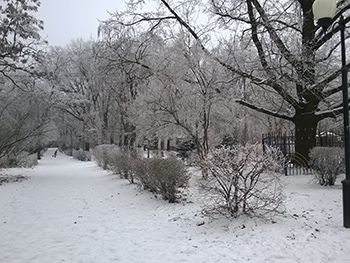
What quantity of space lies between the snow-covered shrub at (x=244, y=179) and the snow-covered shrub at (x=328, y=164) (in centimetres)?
365

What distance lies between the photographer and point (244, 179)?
5812 millimetres

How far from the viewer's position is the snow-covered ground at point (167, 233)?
4.48 m

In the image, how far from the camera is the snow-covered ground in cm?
448

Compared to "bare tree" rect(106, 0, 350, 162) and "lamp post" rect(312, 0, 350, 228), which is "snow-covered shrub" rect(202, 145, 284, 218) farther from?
"bare tree" rect(106, 0, 350, 162)

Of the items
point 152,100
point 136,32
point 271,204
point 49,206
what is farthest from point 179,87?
point 271,204

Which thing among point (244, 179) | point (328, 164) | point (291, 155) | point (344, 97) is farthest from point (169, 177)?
point (291, 155)

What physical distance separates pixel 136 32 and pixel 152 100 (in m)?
4.42

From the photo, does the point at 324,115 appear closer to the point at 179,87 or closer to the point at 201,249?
the point at 179,87

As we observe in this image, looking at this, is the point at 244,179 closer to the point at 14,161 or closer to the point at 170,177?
the point at 170,177

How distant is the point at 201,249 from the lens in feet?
15.9

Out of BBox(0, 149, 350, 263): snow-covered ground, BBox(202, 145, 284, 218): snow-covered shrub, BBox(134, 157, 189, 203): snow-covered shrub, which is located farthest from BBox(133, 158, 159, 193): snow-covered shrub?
BBox(202, 145, 284, 218): snow-covered shrub

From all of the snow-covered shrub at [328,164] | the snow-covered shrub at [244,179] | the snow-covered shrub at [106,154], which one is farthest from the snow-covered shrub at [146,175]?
the snow-covered shrub at [106,154]

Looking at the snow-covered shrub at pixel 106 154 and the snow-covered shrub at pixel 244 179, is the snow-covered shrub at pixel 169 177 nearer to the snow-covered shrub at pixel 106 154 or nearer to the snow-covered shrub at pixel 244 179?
the snow-covered shrub at pixel 244 179

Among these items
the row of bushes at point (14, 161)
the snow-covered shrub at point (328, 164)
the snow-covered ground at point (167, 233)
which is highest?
the snow-covered shrub at point (328, 164)
